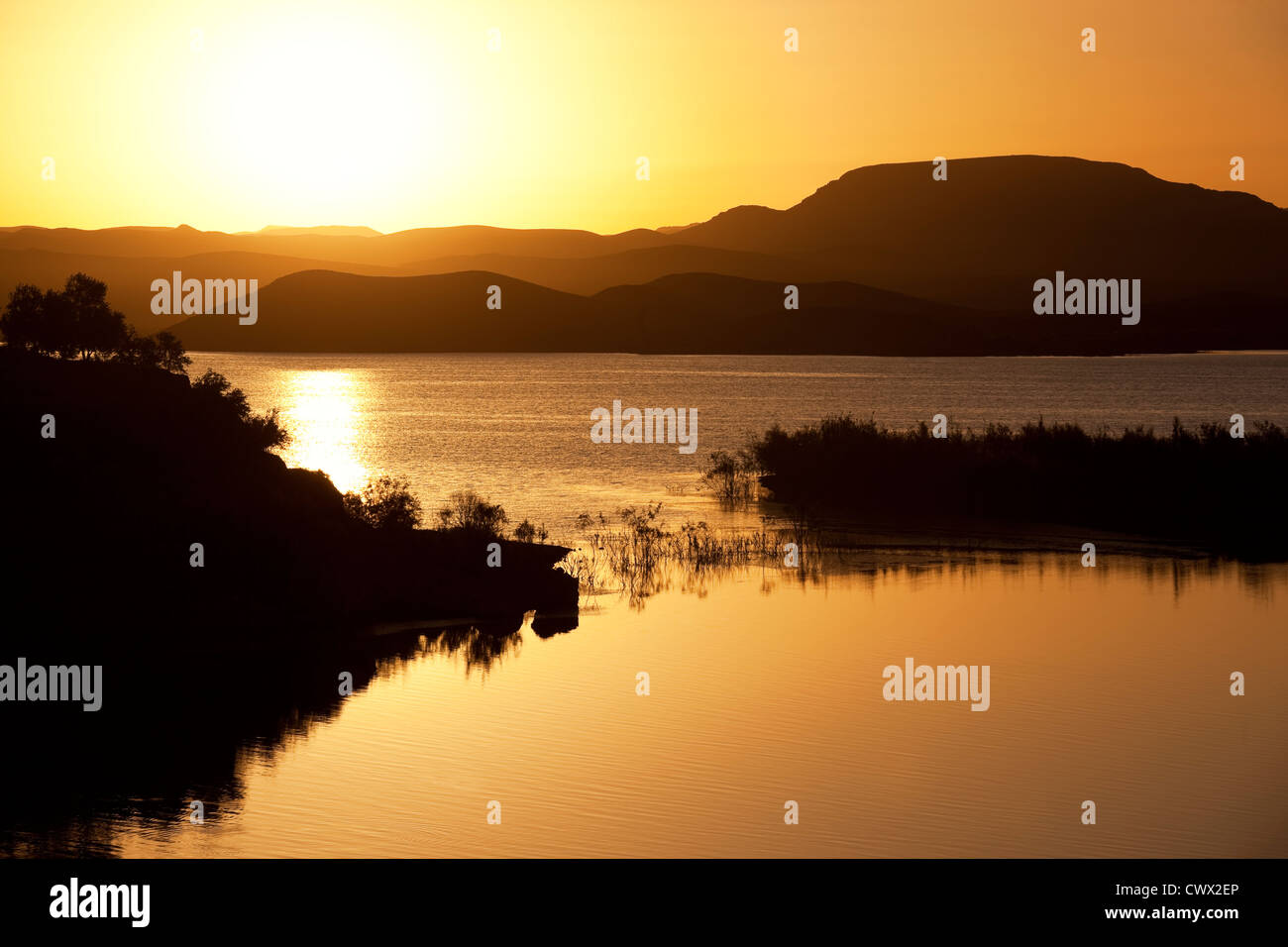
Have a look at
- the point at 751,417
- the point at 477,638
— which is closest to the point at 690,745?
the point at 477,638

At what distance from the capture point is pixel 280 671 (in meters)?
25.8

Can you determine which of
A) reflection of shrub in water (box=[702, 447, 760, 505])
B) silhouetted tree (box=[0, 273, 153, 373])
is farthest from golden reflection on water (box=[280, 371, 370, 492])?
reflection of shrub in water (box=[702, 447, 760, 505])

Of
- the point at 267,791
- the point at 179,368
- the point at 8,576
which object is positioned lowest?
the point at 267,791

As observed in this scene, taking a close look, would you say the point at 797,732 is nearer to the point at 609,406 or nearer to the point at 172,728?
the point at 172,728

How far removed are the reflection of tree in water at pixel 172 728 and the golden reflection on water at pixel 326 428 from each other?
1157cm

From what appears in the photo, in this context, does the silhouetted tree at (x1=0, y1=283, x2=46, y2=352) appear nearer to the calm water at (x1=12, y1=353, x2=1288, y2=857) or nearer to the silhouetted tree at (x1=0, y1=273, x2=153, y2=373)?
the silhouetted tree at (x1=0, y1=273, x2=153, y2=373)

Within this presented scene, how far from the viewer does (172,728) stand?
72.7 feet

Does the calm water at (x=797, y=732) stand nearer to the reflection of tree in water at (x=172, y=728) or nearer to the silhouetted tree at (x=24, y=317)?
the reflection of tree in water at (x=172, y=728)

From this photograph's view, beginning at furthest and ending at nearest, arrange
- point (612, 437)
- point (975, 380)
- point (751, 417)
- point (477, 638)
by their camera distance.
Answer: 1. point (975, 380)
2. point (751, 417)
3. point (612, 437)
4. point (477, 638)

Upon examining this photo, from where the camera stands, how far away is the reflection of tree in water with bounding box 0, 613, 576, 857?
18.0 m

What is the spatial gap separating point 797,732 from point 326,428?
83.6 meters

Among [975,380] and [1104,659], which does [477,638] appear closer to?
[1104,659]

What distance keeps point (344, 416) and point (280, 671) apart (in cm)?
9288

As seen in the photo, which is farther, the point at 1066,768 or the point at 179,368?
the point at 179,368
